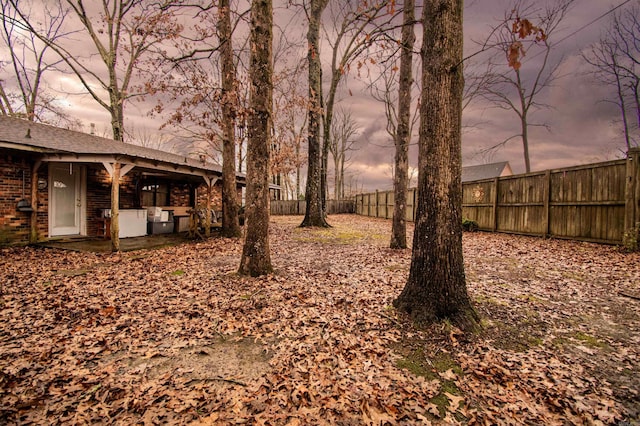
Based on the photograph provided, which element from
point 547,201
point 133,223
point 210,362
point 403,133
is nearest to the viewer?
point 210,362

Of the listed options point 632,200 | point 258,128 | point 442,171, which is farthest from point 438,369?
point 632,200

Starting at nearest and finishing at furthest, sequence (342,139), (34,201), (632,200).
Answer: (632,200)
(34,201)
(342,139)

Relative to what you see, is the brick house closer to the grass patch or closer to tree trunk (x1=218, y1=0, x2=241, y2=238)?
tree trunk (x1=218, y1=0, x2=241, y2=238)

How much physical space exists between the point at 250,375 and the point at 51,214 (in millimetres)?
10805

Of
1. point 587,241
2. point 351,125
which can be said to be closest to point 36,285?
point 587,241

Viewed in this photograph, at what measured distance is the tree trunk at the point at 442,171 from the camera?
3051 millimetres

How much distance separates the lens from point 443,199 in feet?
9.95

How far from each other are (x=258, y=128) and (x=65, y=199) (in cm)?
910

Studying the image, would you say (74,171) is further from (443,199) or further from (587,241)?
(587,241)

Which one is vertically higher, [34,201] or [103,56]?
[103,56]

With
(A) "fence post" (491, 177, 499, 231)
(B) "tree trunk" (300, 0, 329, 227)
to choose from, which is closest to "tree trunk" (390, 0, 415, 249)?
(B) "tree trunk" (300, 0, 329, 227)

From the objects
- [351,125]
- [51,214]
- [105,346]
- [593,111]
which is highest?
[351,125]

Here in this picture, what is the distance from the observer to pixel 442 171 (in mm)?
3037

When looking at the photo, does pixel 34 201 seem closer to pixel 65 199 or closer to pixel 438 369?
pixel 65 199
